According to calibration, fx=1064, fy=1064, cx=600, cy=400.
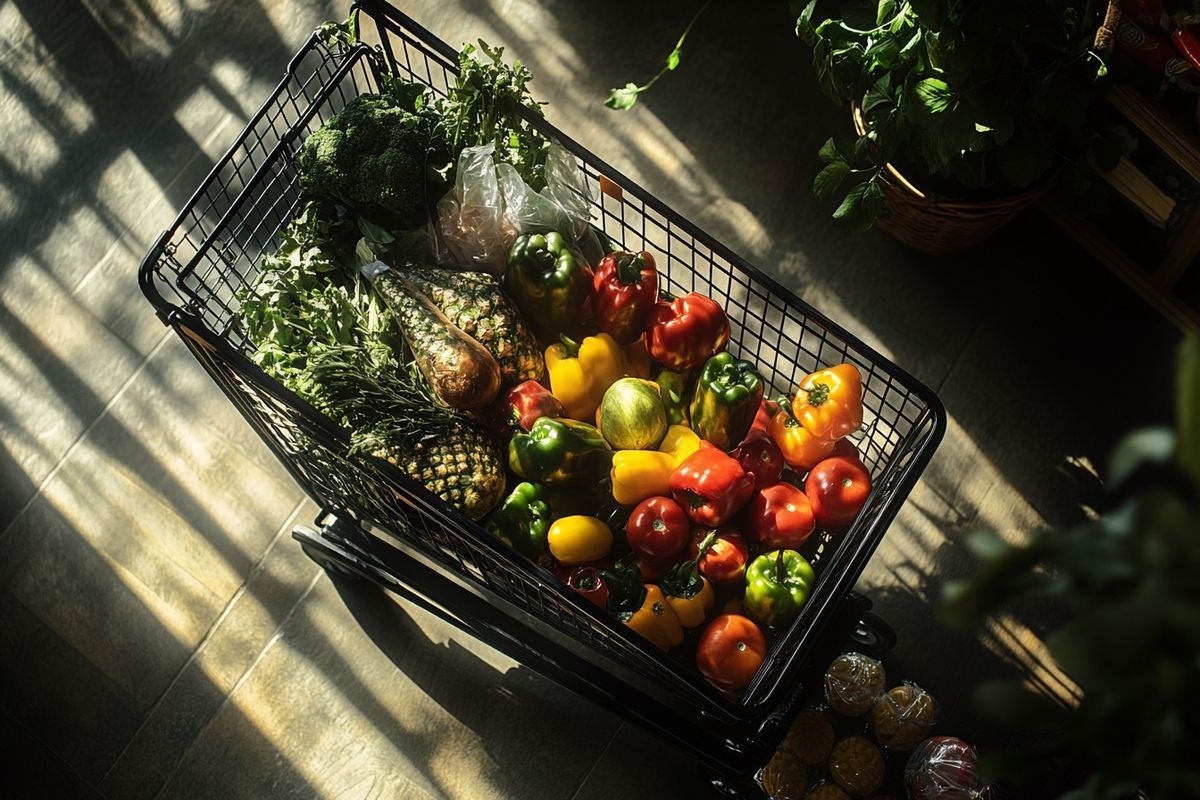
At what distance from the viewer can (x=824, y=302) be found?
238 centimetres

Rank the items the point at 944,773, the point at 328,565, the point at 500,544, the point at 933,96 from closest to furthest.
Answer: the point at 500,544
the point at 933,96
the point at 944,773
the point at 328,565

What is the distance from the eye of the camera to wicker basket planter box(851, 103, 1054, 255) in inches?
82.2

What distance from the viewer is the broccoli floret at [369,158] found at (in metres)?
1.53

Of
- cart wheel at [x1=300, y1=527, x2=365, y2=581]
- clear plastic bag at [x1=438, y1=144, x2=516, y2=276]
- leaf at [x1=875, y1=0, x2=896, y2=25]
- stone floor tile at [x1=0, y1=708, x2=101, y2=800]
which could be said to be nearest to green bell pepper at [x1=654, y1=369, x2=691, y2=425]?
clear plastic bag at [x1=438, y1=144, x2=516, y2=276]

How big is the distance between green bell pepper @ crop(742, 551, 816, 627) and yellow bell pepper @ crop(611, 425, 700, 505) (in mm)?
179

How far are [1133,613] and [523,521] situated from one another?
1157 mm

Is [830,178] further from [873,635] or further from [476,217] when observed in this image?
[873,635]

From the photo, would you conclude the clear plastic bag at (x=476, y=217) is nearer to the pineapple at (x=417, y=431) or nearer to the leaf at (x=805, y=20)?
the pineapple at (x=417, y=431)

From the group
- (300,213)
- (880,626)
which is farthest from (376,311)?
(880,626)

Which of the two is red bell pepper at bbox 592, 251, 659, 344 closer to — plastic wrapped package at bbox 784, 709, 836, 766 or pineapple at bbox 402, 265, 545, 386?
pineapple at bbox 402, 265, 545, 386

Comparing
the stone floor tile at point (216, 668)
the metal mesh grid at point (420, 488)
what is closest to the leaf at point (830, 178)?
the metal mesh grid at point (420, 488)

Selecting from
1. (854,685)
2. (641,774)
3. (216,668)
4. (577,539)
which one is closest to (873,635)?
(854,685)

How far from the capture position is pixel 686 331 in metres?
1.60

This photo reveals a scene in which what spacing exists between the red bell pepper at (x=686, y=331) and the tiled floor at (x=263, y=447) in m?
0.80
